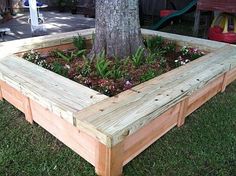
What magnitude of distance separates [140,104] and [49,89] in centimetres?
71

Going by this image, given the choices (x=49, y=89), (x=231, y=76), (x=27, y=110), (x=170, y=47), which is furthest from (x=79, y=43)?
(x=231, y=76)

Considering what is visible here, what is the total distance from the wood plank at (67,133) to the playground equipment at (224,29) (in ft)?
12.3

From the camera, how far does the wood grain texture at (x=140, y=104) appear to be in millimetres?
1451

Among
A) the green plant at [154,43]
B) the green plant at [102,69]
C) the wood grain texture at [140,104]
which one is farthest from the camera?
the green plant at [154,43]

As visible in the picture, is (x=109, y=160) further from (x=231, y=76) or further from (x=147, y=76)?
(x=231, y=76)

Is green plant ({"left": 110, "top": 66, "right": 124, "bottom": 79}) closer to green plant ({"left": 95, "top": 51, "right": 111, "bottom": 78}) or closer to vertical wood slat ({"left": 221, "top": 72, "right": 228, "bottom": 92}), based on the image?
green plant ({"left": 95, "top": 51, "right": 111, "bottom": 78})

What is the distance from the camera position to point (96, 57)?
9.30ft

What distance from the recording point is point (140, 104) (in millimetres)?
1699

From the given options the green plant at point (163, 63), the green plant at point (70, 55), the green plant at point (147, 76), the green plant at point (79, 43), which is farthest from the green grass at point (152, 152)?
the green plant at point (79, 43)

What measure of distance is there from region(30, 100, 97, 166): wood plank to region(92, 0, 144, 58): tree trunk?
1124 mm

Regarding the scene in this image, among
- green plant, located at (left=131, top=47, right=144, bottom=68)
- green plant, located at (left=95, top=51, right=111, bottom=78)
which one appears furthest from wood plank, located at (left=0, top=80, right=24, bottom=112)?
green plant, located at (left=131, top=47, right=144, bottom=68)

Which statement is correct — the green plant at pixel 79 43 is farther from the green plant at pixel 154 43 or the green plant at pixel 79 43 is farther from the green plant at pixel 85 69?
the green plant at pixel 154 43

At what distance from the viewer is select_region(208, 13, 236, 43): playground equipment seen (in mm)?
4582

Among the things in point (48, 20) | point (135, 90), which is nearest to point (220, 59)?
point (135, 90)
